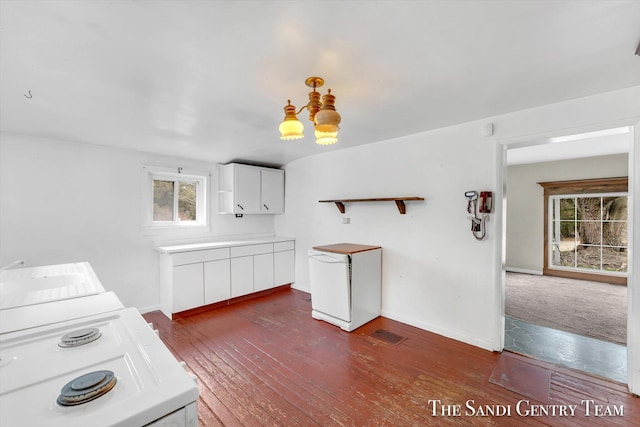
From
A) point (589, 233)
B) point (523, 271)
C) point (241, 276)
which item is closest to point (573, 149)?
point (589, 233)

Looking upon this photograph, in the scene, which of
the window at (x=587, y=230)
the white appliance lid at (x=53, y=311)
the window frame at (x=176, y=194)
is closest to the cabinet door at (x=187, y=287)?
the window frame at (x=176, y=194)

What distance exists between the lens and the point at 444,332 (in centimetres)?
301

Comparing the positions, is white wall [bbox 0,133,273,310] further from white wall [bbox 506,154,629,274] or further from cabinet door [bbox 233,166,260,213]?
white wall [bbox 506,154,629,274]

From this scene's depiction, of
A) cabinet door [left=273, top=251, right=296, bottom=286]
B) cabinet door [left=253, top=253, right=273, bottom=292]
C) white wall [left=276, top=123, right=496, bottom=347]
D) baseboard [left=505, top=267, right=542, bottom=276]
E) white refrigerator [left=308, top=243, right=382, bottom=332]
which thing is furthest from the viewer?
baseboard [left=505, top=267, right=542, bottom=276]

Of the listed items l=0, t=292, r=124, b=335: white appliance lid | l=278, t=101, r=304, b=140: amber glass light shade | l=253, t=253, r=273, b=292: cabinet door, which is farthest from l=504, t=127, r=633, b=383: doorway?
l=0, t=292, r=124, b=335: white appliance lid

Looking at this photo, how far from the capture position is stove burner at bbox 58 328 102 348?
41.1 inches

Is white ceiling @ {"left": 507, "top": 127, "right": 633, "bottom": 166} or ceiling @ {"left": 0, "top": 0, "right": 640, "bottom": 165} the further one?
white ceiling @ {"left": 507, "top": 127, "right": 633, "bottom": 166}

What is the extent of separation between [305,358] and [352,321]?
76 cm

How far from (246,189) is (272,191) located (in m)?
0.50

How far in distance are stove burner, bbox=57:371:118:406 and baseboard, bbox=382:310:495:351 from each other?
303 centimetres

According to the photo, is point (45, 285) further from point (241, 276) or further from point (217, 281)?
point (241, 276)

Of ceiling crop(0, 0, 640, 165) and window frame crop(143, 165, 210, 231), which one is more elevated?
ceiling crop(0, 0, 640, 165)

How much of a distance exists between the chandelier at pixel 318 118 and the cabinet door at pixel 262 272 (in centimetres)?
279

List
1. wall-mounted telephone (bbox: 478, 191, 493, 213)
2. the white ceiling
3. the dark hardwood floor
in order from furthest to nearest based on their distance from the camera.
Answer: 1. the white ceiling
2. wall-mounted telephone (bbox: 478, 191, 493, 213)
3. the dark hardwood floor
